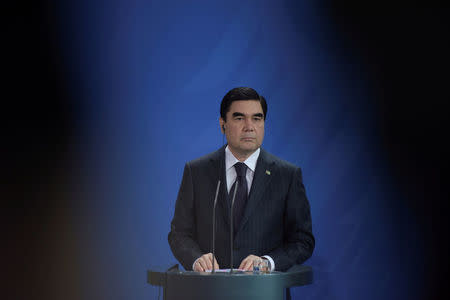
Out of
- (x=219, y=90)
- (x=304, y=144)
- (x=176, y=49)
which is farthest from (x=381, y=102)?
(x=176, y=49)

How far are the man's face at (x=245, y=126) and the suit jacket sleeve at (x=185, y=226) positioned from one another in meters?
0.32

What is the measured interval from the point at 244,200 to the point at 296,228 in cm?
31

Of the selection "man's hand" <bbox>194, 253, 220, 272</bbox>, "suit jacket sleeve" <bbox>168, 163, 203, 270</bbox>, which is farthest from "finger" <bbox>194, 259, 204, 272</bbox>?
"suit jacket sleeve" <bbox>168, 163, 203, 270</bbox>

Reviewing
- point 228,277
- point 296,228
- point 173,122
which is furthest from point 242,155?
point 173,122

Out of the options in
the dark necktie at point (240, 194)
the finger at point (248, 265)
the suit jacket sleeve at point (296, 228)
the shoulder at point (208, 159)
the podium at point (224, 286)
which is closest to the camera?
the podium at point (224, 286)

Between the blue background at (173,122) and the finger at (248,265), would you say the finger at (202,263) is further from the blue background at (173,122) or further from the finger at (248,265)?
the blue background at (173,122)

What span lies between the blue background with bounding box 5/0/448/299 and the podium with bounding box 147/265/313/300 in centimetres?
146

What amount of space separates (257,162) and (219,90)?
102 cm

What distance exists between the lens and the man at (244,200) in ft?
9.63

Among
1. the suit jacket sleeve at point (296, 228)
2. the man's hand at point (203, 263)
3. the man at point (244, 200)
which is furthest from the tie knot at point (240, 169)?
the man's hand at point (203, 263)

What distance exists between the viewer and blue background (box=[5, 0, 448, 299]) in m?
3.77

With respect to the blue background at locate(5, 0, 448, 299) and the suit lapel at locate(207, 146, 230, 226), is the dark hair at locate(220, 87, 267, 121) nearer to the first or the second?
the suit lapel at locate(207, 146, 230, 226)

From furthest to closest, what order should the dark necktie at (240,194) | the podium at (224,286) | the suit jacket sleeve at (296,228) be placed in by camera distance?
1. the dark necktie at (240,194)
2. the suit jacket sleeve at (296,228)
3. the podium at (224,286)

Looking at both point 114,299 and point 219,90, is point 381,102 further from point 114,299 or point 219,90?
point 114,299
